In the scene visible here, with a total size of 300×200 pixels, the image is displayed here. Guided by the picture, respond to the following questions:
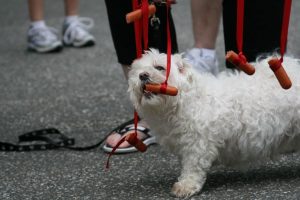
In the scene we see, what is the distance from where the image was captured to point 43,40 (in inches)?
238

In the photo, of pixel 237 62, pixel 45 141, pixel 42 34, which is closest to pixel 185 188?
pixel 237 62

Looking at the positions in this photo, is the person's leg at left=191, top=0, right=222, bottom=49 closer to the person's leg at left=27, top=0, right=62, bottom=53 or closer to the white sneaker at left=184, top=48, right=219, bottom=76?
the white sneaker at left=184, top=48, right=219, bottom=76

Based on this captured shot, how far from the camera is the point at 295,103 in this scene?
9.14 ft

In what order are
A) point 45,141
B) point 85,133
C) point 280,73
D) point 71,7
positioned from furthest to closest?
point 71,7
point 85,133
point 45,141
point 280,73

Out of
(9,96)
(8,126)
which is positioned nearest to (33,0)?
(9,96)

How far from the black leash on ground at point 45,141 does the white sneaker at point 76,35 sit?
97.2 inches

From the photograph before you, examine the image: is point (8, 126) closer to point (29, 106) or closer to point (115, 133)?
point (29, 106)

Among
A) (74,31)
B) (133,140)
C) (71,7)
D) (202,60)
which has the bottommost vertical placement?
(133,140)

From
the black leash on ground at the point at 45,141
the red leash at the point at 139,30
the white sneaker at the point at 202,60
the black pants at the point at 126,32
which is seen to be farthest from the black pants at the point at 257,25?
the black leash on ground at the point at 45,141

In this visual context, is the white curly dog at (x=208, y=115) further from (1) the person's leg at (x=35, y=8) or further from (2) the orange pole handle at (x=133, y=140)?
(1) the person's leg at (x=35, y=8)

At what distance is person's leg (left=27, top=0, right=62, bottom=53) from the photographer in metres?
5.95

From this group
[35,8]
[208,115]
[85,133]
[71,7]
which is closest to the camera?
[208,115]

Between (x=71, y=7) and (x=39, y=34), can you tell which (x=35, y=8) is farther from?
(x=71, y=7)

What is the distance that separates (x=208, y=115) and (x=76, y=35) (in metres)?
3.64
